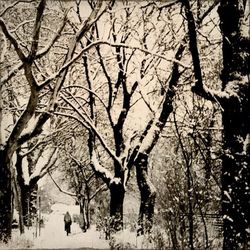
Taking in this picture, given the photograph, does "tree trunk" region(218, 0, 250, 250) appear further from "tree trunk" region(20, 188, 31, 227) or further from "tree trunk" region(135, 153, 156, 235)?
"tree trunk" region(20, 188, 31, 227)

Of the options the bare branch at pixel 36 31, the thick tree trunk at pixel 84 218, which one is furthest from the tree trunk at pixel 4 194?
the thick tree trunk at pixel 84 218

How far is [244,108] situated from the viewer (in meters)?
7.75

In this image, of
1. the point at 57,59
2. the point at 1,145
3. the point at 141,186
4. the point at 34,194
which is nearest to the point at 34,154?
the point at 34,194

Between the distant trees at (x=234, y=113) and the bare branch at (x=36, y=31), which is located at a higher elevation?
the bare branch at (x=36, y=31)

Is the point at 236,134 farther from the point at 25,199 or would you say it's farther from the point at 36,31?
the point at 25,199

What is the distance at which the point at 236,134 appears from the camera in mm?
7773

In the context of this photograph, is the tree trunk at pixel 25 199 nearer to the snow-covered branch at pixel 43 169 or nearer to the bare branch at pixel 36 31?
the snow-covered branch at pixel 43 169

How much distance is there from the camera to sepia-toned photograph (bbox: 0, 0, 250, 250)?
7910 millimetres

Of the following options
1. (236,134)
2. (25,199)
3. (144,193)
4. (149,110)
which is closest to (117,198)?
(144,193)

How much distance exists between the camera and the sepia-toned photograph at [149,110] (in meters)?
7.91

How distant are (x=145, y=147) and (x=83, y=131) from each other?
22.6 ft

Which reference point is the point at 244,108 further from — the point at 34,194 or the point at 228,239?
the point at 34,194

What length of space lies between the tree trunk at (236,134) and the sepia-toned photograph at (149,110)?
2 centimetres

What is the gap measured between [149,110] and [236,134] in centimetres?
1017
